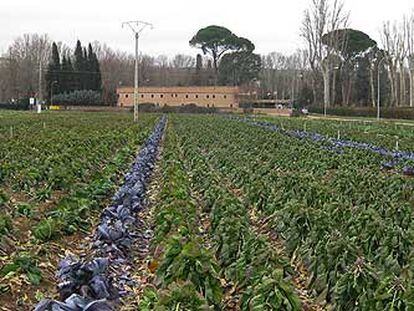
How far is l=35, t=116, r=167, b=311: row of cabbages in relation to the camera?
5.00 metres

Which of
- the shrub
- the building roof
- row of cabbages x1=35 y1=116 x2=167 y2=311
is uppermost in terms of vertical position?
the building roof

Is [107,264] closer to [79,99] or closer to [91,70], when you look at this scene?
[79,99]

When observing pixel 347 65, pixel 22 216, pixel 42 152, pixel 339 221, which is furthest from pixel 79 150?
pixel 347 65

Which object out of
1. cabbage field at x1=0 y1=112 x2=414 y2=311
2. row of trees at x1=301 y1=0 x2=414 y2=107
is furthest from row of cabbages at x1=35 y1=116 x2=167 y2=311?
row of trees at x1=301 y1=0 x2=414 y2=107

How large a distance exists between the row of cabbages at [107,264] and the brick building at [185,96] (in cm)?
7876

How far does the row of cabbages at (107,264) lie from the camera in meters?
5.00

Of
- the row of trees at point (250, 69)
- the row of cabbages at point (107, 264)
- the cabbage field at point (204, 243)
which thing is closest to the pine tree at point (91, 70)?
the row of trees at point (250, 69)

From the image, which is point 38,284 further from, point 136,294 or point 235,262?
point 235,262

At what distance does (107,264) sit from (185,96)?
87.4 m

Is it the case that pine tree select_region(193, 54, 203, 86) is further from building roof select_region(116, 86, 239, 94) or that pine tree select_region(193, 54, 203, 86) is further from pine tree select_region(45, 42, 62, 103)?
pine tree select_region(45, 42, 62, 103)

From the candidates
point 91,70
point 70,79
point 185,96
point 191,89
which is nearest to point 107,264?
point 70,79

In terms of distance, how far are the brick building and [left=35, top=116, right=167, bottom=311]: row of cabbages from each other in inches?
3101

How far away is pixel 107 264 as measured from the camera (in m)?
6.17

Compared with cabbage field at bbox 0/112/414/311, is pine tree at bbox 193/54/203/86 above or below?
above
